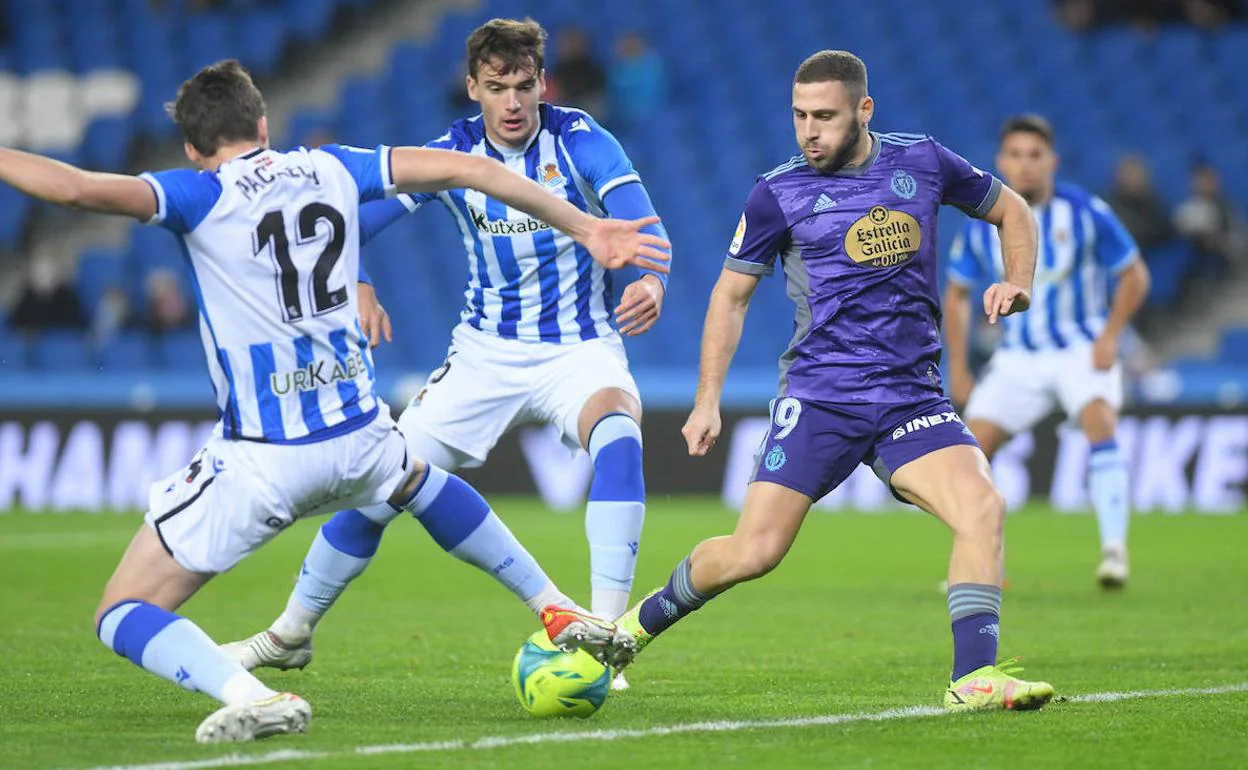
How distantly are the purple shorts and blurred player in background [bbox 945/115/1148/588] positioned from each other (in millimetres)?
4366

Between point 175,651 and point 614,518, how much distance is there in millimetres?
1773

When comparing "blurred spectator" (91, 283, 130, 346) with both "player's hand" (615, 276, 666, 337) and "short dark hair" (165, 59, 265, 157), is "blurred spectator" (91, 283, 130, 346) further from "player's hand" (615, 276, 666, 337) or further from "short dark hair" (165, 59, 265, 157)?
"short dark hair" (165, 59, 265, 157)

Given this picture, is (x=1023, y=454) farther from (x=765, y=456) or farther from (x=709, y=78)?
(x=765, y=456)

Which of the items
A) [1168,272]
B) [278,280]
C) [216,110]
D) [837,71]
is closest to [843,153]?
[837,71]

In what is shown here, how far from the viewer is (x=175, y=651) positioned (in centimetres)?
522

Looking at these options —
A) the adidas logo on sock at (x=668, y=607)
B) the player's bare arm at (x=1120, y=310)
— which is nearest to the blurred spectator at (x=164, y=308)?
the player's bare arm at (x=1120, y=310)

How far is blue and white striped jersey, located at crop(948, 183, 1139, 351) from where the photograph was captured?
34.2 feet

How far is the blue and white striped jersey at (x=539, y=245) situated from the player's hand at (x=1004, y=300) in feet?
5.15

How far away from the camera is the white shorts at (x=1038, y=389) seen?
10.4 m

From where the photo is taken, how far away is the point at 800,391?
614 centimetres

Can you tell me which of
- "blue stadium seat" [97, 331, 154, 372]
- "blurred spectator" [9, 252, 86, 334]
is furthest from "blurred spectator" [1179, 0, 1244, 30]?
"blurred spectator" [9, 252, 86, 334]

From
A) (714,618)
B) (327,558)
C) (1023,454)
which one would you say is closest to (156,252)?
(1023,454)

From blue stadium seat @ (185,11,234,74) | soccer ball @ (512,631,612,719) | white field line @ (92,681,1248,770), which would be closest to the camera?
white field line @ (92,681,1248,770)

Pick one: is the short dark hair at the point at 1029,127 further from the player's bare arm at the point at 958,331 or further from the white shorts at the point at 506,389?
the white shorts at the point at 506,389
